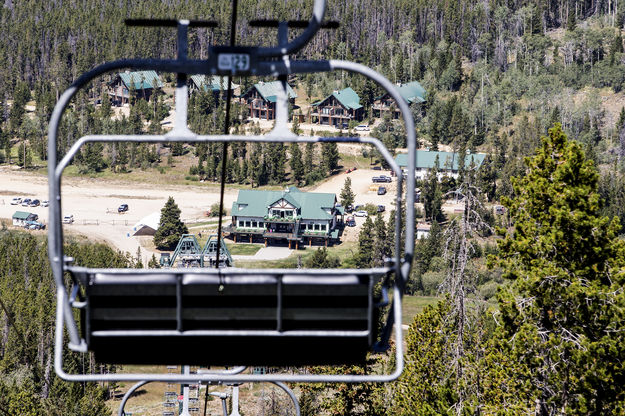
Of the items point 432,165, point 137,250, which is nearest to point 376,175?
point 432,165

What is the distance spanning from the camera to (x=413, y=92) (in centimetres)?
10588

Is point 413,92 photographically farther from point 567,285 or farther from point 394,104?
point 567,285

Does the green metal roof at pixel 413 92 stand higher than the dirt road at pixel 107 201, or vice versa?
the green metal roof at pixel 413 92

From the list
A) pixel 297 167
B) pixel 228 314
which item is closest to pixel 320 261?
pixel 297 167

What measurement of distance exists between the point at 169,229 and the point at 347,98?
121 feet

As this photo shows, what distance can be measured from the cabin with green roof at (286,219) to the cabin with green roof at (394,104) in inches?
1176

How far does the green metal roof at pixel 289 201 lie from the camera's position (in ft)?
249

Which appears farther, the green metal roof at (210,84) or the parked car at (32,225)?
the green metal roof at (210,84)

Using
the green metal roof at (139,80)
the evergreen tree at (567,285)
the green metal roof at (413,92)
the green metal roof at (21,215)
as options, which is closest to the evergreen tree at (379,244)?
the green metal roof at (21,215)

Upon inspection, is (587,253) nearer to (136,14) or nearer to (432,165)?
(432,165)

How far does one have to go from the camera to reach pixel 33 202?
8381cm

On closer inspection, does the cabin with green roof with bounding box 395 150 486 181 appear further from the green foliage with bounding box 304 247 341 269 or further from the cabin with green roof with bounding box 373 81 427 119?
the green foliage with bounding box 304 247 341 269

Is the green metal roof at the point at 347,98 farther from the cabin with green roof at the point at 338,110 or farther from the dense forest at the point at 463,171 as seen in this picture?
the dense forest at the point at 463,171

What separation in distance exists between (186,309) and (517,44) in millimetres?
117829
